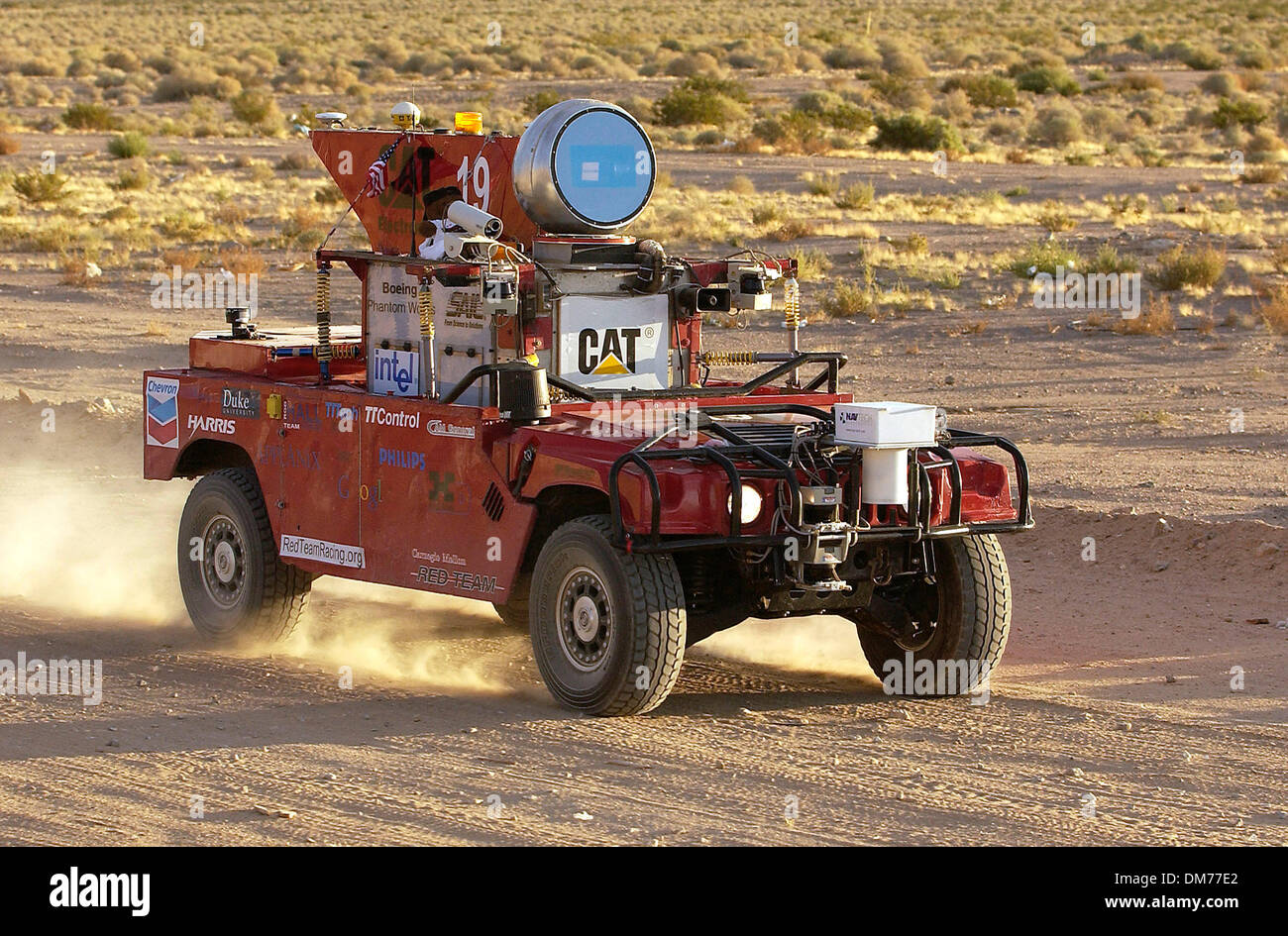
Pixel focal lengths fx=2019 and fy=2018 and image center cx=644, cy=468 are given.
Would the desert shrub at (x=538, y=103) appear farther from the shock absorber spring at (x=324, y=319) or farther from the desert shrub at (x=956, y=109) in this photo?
the shock absorber spring at (x=324, y=319)

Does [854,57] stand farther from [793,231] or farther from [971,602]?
[971,602]

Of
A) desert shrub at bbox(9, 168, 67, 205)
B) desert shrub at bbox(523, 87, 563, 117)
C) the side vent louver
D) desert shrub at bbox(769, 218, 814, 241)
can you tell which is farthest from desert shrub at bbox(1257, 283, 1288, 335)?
desert shrub at bbox(523, 87, 563, 117)

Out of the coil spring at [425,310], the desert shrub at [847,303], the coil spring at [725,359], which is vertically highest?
the desert shrub at [847,303]

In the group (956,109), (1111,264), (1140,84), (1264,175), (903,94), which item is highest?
(1140,84)

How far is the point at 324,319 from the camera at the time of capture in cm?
1064

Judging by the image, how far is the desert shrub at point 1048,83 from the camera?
67.5 meters

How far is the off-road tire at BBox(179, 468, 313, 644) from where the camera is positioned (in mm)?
11156

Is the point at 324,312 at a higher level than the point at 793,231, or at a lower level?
lower

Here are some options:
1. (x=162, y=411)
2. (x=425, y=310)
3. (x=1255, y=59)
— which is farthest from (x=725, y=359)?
(x=1255, y=59)

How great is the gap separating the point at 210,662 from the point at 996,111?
54.2 m

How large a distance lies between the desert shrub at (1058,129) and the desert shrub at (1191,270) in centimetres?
2586

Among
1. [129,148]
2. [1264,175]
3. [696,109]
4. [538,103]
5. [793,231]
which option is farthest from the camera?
[696,109]

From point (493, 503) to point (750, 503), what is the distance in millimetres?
1467

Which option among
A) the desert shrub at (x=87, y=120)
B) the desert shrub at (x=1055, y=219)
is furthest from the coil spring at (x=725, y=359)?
the desert shrub at (x=87, y=120)
